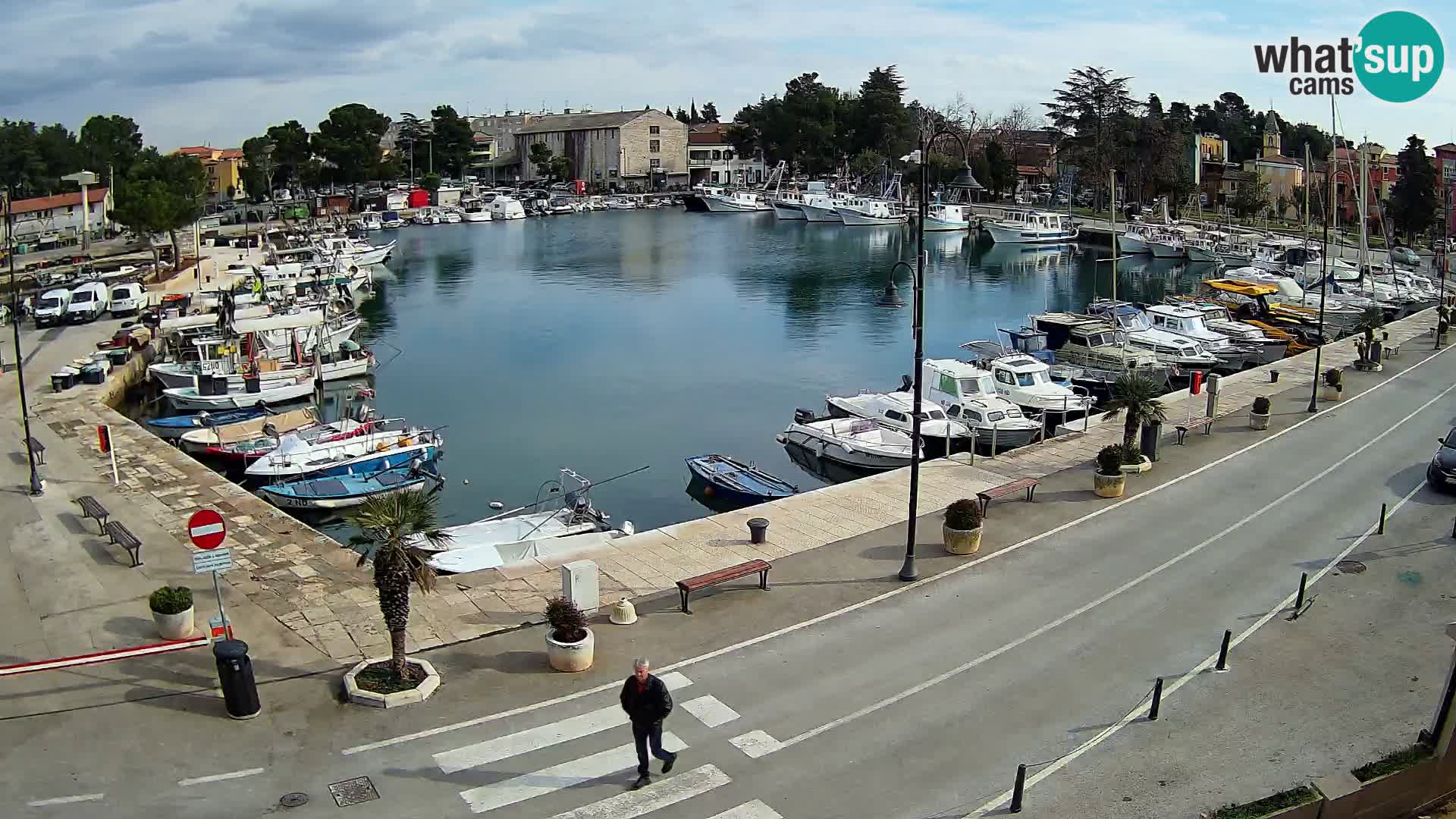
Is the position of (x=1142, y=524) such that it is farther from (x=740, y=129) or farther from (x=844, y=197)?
(x=740, y=129)

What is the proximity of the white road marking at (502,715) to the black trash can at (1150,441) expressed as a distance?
1607cm

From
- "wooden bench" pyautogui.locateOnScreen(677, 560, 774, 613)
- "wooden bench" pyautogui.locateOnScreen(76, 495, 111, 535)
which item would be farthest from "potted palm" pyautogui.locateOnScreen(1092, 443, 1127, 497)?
"wooden bench" pyautogui.locateOnScreen(76, 495, 111, 535)

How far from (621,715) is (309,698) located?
416 centimetres

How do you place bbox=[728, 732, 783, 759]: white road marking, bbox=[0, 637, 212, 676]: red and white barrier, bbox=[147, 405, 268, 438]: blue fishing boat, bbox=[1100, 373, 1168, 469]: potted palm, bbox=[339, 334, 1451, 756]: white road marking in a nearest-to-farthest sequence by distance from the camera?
bbox=[728, 732, 783, 759]: white road marking
bbox=[339, 334, 1451, 756]: white road marking
bbox=[0, 637, 212, 676]: red and white barrier
bbox=[1100, 373, 1168, 469]: potted palm
bbox=[147, 405, 268, 438]: blue fishing boat

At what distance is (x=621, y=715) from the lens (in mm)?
14430

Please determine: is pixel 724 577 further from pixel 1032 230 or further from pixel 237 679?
pixel 1032 230

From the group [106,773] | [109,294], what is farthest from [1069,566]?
[109,294]

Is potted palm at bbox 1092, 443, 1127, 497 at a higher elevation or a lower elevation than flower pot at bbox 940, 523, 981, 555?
higher

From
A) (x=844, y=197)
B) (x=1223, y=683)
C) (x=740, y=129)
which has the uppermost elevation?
(x=740, y=129)

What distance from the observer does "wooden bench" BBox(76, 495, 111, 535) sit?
72.5 feet

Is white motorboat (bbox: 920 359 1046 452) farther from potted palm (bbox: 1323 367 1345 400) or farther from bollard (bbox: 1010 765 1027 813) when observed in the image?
bollard (bbox: 1010 765 1027 813)

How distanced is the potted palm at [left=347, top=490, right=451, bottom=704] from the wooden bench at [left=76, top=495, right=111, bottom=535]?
961 cm

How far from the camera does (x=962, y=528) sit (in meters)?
20.5

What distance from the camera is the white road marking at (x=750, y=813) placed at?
1219 centimetres
